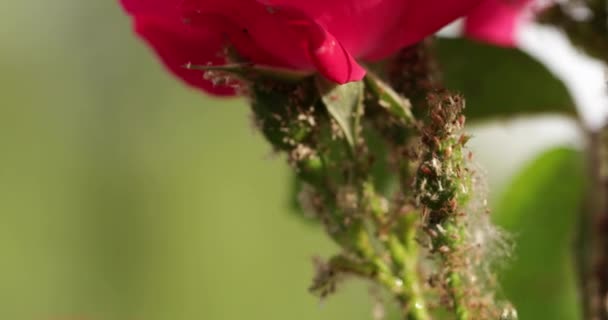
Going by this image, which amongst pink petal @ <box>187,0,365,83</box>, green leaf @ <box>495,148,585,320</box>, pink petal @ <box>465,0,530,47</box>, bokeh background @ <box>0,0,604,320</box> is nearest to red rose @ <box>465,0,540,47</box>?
pink petal @ <box>465,0,530,47</box>

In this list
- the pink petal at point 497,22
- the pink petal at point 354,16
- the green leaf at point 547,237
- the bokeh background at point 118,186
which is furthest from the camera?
the bokeh background at point 118,186

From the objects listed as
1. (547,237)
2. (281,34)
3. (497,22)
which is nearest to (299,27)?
(281,34)

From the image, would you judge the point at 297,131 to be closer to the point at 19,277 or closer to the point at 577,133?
the point at 577,133

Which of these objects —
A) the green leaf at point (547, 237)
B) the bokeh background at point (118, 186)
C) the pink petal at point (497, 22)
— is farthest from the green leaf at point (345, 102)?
the bokeh background at point (118, 186)

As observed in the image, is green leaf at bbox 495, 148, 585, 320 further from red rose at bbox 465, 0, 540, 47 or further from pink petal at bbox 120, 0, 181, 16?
pink petal at bbox 120, 0, 181, 16

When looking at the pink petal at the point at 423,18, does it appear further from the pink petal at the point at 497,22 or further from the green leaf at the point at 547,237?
the green leaf at the point at 547,237

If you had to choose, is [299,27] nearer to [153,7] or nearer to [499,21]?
[153,7]
